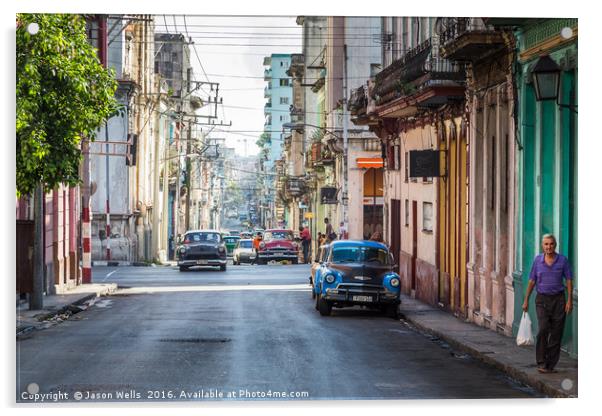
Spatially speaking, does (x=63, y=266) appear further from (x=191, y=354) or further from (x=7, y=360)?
(x=7, y=360)

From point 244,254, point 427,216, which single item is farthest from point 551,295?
point 244,254

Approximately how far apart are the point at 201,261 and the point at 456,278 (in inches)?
805

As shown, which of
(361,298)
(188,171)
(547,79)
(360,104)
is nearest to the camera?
(547,79)

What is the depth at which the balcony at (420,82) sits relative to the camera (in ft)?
78.1

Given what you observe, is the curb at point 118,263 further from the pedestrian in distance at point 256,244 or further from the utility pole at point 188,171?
the pedestrian in distance at point 256,244

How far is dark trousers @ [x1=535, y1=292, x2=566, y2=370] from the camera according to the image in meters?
15.1

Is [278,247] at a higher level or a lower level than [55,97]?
lower

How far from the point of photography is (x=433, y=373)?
16156 mm

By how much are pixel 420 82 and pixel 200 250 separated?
21034 millimetres

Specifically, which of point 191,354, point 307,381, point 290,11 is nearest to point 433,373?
point 307,381

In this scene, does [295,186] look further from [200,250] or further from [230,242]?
[200,250]

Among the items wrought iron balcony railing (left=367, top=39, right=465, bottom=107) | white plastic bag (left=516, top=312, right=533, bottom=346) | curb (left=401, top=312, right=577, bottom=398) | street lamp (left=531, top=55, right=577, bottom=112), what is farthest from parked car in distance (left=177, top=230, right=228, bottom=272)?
street lamp (left=531, top=55, right=577, bottom=112)

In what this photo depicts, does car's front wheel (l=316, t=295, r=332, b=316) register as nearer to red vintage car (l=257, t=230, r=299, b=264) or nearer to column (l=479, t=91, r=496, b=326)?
column (l=479, t=91, r=496, b=326)

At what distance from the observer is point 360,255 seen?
25859 millimetres
